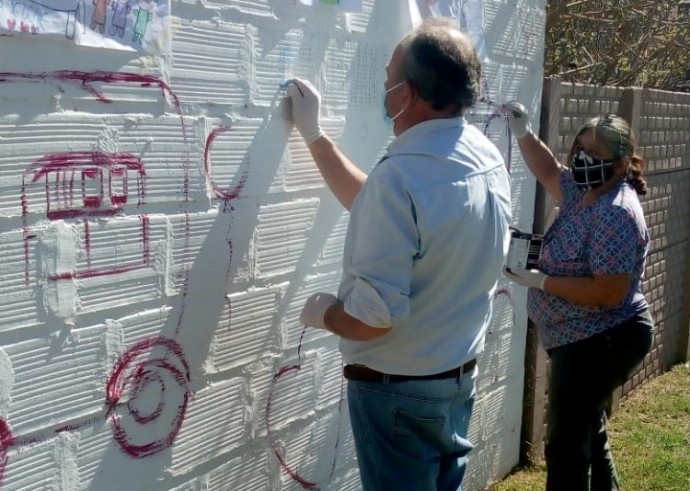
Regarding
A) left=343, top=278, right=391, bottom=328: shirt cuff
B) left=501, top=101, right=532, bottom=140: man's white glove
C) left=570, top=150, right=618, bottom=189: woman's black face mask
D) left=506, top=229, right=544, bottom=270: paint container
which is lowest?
left=506, top=229, right=544, bottom=270: paint container

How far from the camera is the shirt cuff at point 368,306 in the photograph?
91.7 inches

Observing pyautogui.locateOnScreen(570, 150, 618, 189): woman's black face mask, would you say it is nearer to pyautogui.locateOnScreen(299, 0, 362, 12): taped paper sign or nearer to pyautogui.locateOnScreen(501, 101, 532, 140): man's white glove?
pyautogui.locateOnScreen(501, 101, 532, 140): man's white glove

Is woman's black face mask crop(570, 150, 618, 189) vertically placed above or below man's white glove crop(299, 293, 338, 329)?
above

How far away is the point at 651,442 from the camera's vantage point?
537cm

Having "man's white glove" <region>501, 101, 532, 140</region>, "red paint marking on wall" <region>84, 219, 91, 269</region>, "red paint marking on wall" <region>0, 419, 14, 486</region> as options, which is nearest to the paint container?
"man's white glove" <region>501, 101, 532, 140</region>

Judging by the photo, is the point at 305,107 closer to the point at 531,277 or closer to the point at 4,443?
the point at 531,277

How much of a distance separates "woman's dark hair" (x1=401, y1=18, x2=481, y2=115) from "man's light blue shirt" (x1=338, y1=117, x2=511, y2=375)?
7cm

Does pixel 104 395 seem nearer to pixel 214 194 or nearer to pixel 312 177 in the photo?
pixel 214 194

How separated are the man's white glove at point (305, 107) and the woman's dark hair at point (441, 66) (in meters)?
0.57

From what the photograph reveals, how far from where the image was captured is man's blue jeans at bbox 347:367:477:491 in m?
2.57

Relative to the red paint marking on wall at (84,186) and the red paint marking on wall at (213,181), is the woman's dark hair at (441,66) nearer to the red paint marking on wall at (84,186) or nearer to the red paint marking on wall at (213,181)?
the red paint marking on wall at (213,181)

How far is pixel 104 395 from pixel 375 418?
0.78m

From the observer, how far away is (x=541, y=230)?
470 cm

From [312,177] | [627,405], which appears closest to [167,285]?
[312,177]
